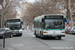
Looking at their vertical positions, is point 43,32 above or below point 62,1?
below

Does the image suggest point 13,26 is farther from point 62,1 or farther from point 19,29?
point 62,1

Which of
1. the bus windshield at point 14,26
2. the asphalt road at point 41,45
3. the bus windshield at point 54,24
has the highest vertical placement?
the bus windshield at point 54,24

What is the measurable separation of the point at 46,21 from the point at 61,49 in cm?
876

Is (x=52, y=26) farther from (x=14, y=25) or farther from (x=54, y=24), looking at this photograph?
(x=14, y=25)

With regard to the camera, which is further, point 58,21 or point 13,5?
point 13,5

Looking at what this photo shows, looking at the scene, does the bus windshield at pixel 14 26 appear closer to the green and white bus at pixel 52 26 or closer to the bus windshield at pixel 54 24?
the green and white bus at pixel 52 26

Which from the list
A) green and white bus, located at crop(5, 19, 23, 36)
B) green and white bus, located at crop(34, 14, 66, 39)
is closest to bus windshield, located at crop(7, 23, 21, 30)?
green and white bus, located at crop(5, 19, 23, 36)

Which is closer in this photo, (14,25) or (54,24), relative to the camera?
(54,24)

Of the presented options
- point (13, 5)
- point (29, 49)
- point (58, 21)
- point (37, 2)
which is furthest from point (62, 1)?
point (29, 49)

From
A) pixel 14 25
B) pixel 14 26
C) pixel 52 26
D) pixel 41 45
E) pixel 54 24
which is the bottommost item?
pixel 41 45

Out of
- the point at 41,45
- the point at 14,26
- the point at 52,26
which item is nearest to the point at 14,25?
the point at 14,26

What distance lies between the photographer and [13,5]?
1661 inches

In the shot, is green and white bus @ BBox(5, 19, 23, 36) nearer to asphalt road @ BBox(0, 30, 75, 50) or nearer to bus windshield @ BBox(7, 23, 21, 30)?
bus windshield @ BBox(7, 23, 21, 30)

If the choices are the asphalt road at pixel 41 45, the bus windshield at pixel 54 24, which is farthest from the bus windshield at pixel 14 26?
the asphalt road at pixel 41 45
